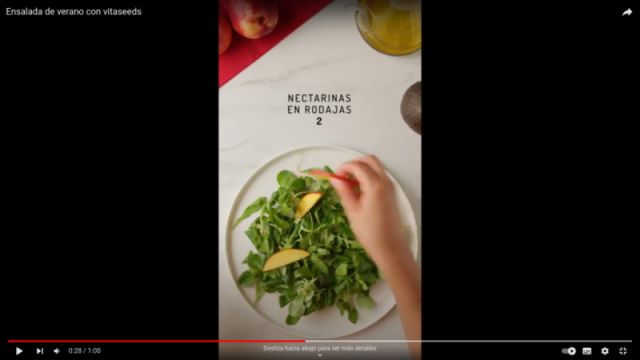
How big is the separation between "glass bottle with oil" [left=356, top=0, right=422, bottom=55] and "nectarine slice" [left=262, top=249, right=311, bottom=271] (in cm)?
50

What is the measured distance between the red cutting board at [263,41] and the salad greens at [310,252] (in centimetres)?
26

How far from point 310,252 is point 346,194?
16 centimetres

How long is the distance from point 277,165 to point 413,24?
44cm

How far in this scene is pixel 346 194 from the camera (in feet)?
3.20

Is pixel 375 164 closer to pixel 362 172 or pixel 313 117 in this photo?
pixel 362 172

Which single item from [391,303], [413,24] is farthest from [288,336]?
[413,24]

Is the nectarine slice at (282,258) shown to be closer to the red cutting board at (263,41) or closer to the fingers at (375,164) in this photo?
the fingers at (375,164)

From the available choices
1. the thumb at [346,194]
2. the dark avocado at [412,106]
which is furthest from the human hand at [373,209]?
the dark avocado at [412,106]

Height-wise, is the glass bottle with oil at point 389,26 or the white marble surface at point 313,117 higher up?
the glass bottle with oil at point 389,26

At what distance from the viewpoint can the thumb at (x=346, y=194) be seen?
0.97 meters

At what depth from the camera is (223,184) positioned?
973 millimetres

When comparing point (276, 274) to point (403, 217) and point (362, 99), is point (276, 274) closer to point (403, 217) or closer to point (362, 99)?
point (403, 217)

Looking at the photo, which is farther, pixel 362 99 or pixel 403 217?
pixel 403 217

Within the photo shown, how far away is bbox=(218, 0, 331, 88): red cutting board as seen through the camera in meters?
0.90
